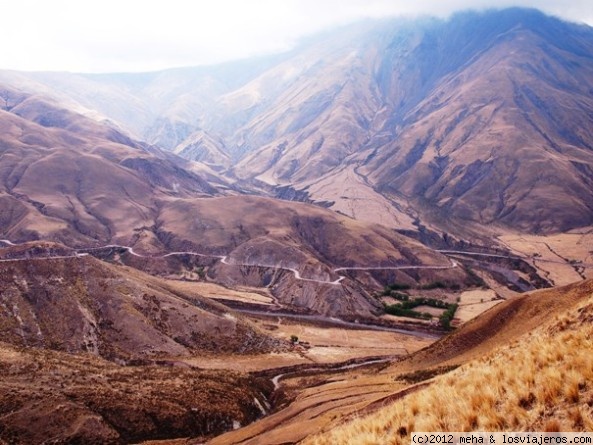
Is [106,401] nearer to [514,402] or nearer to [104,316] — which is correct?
[104,316]

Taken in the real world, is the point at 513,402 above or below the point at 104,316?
above

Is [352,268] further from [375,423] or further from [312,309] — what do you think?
[375,423]

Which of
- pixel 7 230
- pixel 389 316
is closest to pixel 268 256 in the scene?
pixel 389 316

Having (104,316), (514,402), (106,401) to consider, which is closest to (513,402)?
(514,402)

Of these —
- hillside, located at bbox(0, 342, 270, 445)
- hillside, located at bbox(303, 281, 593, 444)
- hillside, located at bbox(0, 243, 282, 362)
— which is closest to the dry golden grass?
hillside, located at bbox(303, 281, 593, 444)

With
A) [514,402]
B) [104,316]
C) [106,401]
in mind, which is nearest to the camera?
[514,402]

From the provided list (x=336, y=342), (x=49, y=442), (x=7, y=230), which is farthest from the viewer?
(x=7, y=230)

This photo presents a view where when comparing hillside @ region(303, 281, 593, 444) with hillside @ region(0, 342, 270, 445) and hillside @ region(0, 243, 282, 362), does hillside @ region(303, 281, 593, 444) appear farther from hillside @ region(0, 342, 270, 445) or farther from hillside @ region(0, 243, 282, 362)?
hillside @ region(0, 243, 282, 362)

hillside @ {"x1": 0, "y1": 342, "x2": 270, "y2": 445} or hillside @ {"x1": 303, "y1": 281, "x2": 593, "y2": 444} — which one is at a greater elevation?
hillside @ {"x1": 303, "y1": 281, "x2": 593, "y2": 444}
